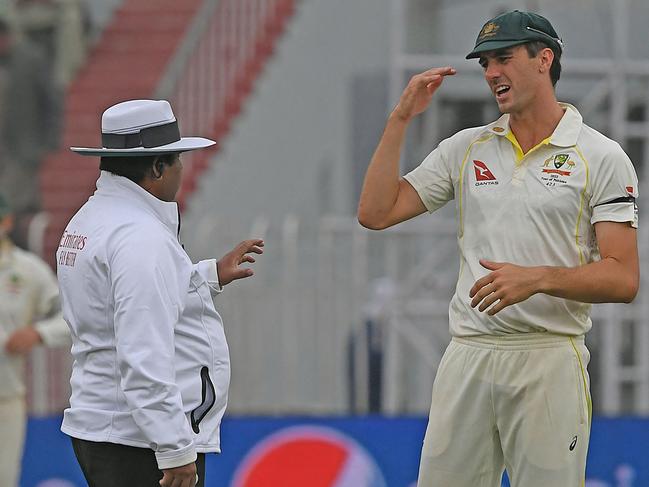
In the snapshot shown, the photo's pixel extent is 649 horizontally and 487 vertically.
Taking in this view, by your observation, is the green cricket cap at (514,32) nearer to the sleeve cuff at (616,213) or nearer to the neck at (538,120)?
the neck at (538,120)

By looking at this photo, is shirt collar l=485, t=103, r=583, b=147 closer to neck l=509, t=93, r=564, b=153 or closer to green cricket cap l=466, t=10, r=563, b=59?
neck l=509, t=93, r=564, b=153

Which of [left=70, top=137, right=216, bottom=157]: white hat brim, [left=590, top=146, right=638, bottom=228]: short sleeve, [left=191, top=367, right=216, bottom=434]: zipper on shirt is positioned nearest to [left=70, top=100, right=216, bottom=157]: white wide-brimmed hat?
[left=70, top=137, right=216, bottom=157]: white hat brim

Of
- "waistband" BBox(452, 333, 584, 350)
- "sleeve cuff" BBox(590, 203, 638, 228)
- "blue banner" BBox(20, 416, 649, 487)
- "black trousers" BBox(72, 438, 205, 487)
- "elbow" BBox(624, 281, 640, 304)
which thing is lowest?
"blue banner" BBox(20, 416, 649, 487)

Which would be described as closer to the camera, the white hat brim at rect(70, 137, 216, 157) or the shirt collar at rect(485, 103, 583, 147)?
the white hat brim at rect(70, 137, 216, 157)

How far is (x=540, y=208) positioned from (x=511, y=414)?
24.5 inches

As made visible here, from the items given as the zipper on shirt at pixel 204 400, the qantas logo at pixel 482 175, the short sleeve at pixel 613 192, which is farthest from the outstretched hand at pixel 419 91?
the zipper on shirt at pixel 204 400

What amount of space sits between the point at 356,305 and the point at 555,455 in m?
4.03

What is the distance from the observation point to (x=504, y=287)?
3799mm

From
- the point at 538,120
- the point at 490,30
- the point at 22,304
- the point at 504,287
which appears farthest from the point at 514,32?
the point at 22,304

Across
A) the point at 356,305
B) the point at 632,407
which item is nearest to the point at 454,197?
the point at 356,305

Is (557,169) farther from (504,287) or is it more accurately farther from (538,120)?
(504,287)

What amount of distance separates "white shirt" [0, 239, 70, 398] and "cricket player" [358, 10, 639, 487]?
294 cm

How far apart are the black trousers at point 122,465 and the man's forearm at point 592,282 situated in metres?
1.19

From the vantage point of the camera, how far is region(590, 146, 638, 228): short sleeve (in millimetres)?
4012
